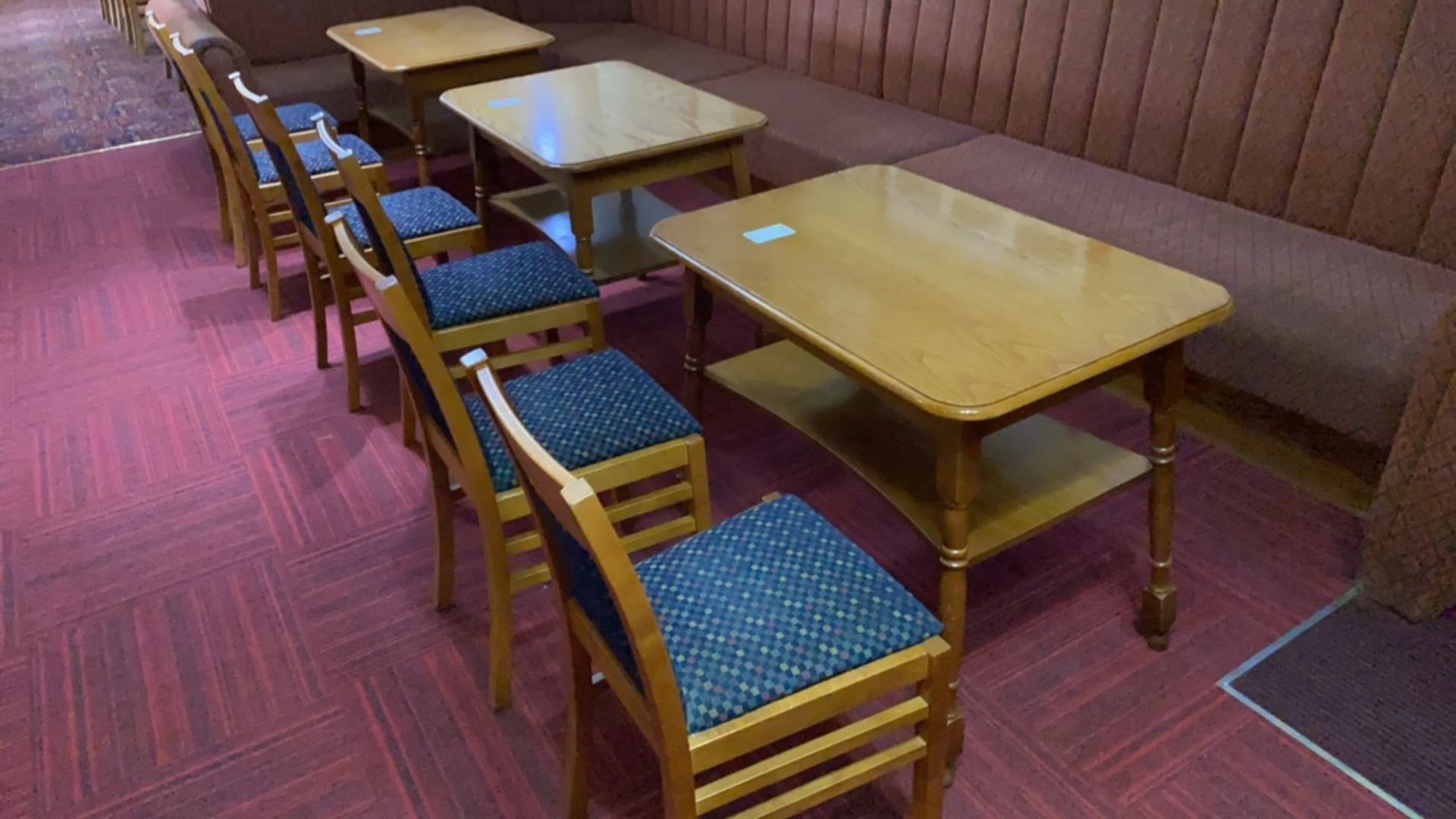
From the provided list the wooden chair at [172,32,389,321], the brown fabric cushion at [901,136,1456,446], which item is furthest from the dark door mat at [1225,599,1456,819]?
the wooden chair at [172,32,389,321]

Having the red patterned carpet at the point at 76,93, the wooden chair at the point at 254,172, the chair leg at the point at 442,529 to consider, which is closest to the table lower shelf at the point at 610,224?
the wooden chair at the point at 254,172

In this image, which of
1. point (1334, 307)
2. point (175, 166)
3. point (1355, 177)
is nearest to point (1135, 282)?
point (1334, 307)

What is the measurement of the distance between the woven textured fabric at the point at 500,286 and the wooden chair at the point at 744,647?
0.90 m

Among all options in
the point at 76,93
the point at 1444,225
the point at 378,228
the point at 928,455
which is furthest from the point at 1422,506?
the point at 76,93

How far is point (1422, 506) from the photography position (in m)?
1.82

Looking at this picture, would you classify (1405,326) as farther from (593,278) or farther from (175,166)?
(175,166)

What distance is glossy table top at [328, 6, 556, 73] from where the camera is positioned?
3367 mm

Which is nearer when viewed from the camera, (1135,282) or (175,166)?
(1135,282)

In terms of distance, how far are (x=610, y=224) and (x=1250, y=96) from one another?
1.69m

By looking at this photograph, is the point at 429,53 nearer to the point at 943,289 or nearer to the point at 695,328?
the point at 695,328

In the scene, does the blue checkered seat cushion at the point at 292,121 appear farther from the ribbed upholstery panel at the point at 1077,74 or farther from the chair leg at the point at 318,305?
the ribbed upholstery panel at the point at 1077,74

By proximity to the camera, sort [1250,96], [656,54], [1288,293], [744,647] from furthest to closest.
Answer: [656,54], [1250,96], [1288,293], [744,647]

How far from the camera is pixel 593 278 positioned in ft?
8.70

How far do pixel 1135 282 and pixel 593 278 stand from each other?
4.56 feet
